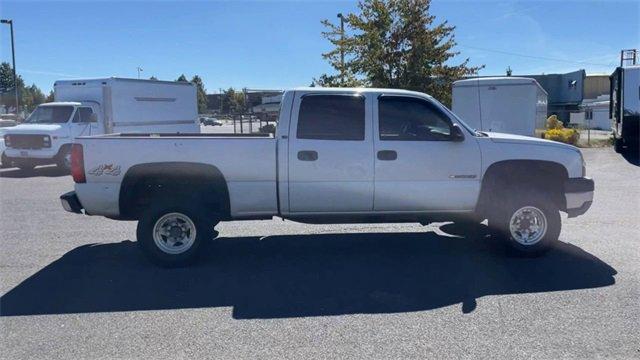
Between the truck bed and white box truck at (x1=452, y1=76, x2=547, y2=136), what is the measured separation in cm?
1317

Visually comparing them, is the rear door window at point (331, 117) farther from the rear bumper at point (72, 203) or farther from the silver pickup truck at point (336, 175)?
the rear bumper at point (72, 203)

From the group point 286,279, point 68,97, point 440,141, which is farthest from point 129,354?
point 68,97

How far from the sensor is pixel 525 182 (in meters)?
6.88

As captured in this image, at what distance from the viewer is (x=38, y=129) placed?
56.5 feet

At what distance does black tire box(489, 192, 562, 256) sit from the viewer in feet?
22.2

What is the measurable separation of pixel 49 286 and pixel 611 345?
17.2ft

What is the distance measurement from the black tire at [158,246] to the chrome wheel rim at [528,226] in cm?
361

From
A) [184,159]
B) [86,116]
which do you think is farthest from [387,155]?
[86,116]

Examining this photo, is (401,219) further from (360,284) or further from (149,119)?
(149,119)

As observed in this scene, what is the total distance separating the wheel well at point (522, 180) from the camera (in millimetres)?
6789

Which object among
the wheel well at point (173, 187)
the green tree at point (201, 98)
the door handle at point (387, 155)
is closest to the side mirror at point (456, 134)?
the door handle at point (387, 155)

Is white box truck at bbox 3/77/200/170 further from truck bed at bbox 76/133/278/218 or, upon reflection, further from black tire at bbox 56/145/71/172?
truck bed at bbox 76/133/278/218

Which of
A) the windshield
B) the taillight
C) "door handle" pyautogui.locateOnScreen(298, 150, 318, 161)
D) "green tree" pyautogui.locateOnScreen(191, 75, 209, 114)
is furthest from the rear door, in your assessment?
"green tree" pyautogui.locateOnScreen(191, 75, 209, 114)

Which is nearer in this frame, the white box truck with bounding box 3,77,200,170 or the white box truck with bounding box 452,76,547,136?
the white box truck with bounding box 3,77,200,170
